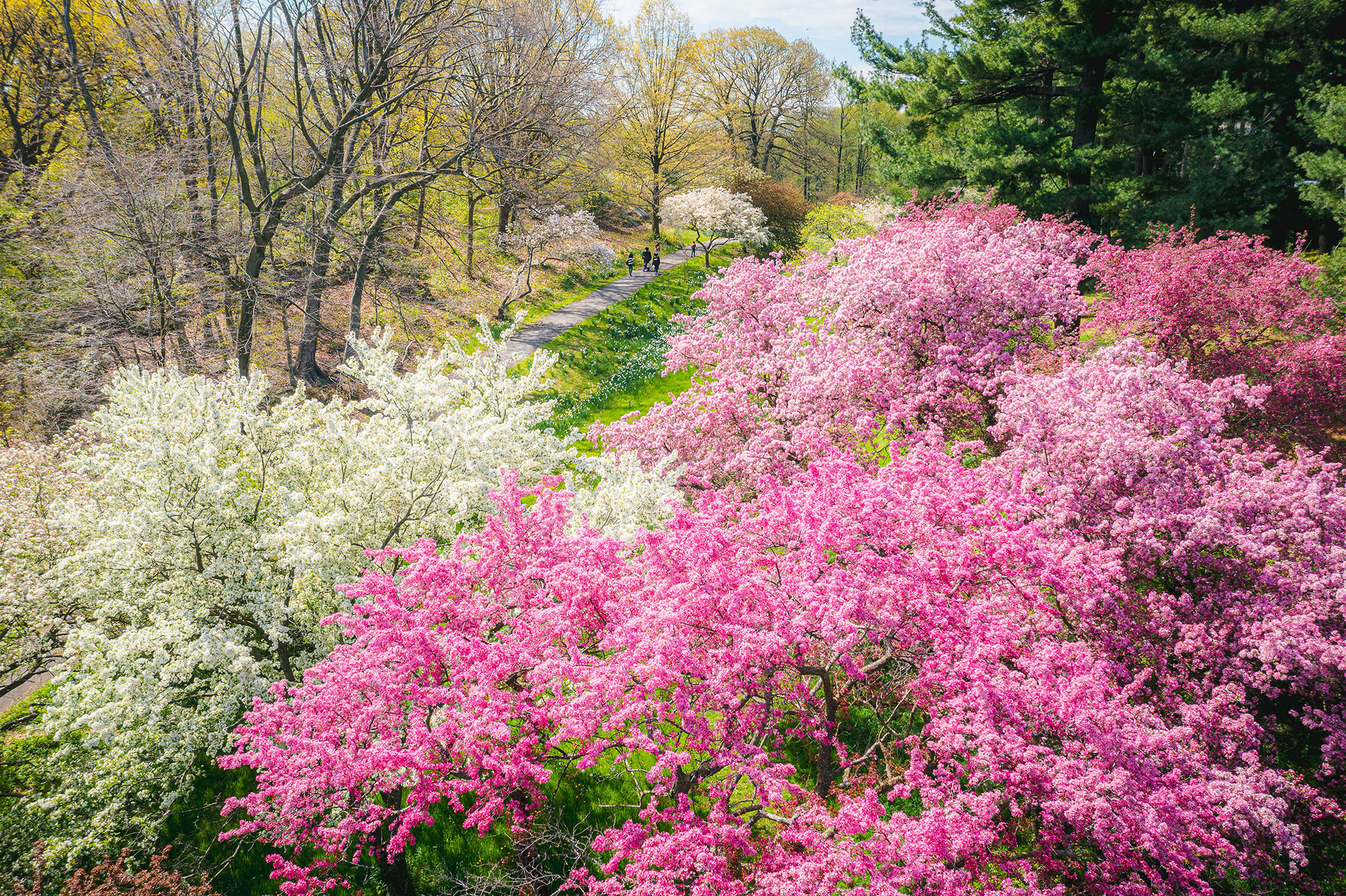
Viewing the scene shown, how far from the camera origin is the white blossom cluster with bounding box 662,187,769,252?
33.3 m

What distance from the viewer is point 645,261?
32.1 meters

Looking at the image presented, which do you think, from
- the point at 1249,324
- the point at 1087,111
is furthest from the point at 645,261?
the point at 1249,324

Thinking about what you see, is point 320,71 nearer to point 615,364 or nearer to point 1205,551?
point 615,364

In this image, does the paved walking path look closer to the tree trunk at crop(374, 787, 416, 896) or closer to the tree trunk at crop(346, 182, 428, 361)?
the tree trunk at crop(346, 182, 428, 361)

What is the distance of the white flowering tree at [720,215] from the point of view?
109 ft

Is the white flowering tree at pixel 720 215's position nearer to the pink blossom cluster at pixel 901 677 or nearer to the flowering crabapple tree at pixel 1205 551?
the pink blossom cluster at pixel 901 677

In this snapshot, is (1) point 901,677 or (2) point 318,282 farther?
(2) point 318,282

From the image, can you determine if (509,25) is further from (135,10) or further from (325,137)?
(135,10)

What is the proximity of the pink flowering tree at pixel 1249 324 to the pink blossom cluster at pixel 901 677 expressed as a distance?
2.52 meters

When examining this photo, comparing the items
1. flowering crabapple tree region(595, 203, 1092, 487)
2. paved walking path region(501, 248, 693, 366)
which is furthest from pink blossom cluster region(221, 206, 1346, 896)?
paved walking path region(501, 248, 693, 366)

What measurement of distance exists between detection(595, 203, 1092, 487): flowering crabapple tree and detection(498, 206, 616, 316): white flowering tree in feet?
46.7

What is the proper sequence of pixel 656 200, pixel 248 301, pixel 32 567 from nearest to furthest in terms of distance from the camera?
pixel 32 567 < pixel 248 301 < pixel 656 200

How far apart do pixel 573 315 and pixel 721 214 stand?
43.9 feet

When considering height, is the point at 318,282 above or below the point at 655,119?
below
